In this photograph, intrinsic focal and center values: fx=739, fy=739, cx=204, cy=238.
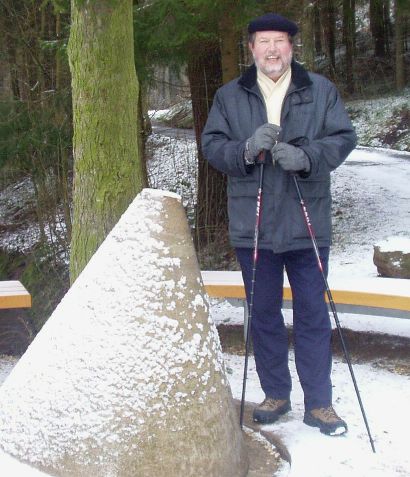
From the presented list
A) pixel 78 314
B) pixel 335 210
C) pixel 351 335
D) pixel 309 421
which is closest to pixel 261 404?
pixel 309 421

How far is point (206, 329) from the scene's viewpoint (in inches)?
127

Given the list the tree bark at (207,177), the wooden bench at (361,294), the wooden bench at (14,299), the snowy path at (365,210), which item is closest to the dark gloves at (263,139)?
the wooden bench at (361,294)

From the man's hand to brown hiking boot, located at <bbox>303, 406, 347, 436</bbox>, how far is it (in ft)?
4.52

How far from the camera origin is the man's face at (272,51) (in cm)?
363

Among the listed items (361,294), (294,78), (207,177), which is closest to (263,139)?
(294,78)

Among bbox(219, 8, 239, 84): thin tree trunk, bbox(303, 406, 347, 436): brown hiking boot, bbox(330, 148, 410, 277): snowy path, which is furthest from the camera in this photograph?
bbox(330, 148, 410, 277): snowy path

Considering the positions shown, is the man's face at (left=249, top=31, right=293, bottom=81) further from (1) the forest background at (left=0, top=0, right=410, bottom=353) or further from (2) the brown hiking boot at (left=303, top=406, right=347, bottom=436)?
(2) the brown hiking boot at (left=303, top=406, right=347, bottom=436)

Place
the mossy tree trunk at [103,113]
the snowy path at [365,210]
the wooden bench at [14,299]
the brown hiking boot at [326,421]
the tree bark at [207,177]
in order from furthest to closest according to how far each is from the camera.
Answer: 1. the tree bark at [207,177]
2. the snowy path at [365,210]
3. the wooden bench at [14,299]
4. the mossy tree trunk at [103,113]
5. the brown hiking boot at [326,421]

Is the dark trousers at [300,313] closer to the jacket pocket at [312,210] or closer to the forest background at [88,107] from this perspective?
the jacket pocket at [312,210]

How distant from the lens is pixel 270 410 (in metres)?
3.97

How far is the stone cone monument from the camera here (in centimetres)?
297

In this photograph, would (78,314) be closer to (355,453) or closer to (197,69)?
(355,453)

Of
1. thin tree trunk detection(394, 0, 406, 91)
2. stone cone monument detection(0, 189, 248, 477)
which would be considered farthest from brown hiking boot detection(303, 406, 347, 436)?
thin tree trunk detection(394, 0, 406, 91)

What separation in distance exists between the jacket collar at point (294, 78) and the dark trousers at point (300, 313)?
84 centimetres
